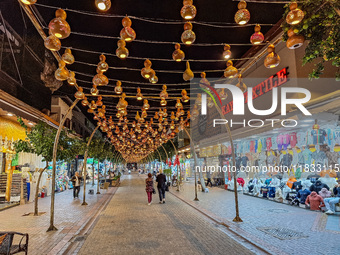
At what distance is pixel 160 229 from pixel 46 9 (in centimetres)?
980

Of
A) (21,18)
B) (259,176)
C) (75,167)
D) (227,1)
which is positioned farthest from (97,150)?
(227,1)

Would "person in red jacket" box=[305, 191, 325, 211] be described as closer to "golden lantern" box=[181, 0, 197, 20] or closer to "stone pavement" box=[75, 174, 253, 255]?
"stone pavement" box=[75, 174, 253, 255]

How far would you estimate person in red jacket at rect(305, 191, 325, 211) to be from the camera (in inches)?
467

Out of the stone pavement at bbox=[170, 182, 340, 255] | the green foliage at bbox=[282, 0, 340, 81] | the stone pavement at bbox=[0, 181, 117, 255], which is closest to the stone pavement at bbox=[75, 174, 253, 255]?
the stone pavement at bbox=[0, 181, 117, 255]

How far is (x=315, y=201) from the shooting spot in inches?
472

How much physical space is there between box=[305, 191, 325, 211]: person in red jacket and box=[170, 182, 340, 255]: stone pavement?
0.41m

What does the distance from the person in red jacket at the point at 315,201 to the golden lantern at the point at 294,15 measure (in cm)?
1030

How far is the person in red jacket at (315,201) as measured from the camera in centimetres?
1185

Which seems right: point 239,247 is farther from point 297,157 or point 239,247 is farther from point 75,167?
point 75,167

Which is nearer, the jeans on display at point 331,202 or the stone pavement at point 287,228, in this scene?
the stone pavement at point 287,228

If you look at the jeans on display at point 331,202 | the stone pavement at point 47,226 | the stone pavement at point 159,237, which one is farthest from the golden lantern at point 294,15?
the jeans on display at point 331,202

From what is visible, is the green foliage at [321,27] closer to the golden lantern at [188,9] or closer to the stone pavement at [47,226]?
the golden lantern at [188,9]

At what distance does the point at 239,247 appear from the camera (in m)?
7.04

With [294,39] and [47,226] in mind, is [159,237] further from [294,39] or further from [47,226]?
[294,39]
